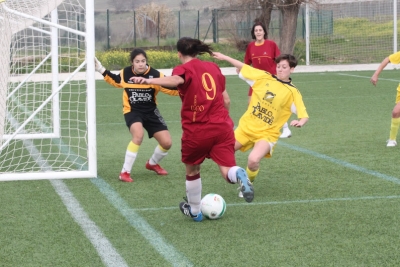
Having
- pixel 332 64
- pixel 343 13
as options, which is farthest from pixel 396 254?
pixel 343 13

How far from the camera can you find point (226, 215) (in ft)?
20.9

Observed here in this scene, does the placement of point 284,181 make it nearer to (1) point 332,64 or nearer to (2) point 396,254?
(2) point 396,254

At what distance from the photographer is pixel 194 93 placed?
582 cm

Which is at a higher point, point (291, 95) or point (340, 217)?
point (291, 95)

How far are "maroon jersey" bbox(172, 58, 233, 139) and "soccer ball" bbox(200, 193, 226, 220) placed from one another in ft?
1.98

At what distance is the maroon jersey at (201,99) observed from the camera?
228 inches

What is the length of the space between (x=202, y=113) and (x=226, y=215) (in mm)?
1019

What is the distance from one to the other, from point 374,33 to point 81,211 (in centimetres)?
2560

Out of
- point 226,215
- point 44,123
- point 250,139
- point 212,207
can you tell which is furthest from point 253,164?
point 44,123

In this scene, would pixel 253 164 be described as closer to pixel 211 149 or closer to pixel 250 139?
pixel 250 139

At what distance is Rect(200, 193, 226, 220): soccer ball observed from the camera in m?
6.11

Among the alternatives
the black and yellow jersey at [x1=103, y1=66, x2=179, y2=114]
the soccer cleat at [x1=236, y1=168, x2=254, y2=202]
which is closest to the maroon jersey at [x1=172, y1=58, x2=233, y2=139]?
the soccer cleat at [x1=236, y1=168, x2=254, y2=202]

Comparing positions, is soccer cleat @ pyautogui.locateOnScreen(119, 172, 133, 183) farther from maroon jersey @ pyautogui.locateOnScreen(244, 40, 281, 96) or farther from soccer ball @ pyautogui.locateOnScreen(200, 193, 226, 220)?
maroon jersey @ pyautogui.locateOnScreen(244, 40, 281, 96)

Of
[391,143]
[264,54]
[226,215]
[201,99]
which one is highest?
[264,54]
